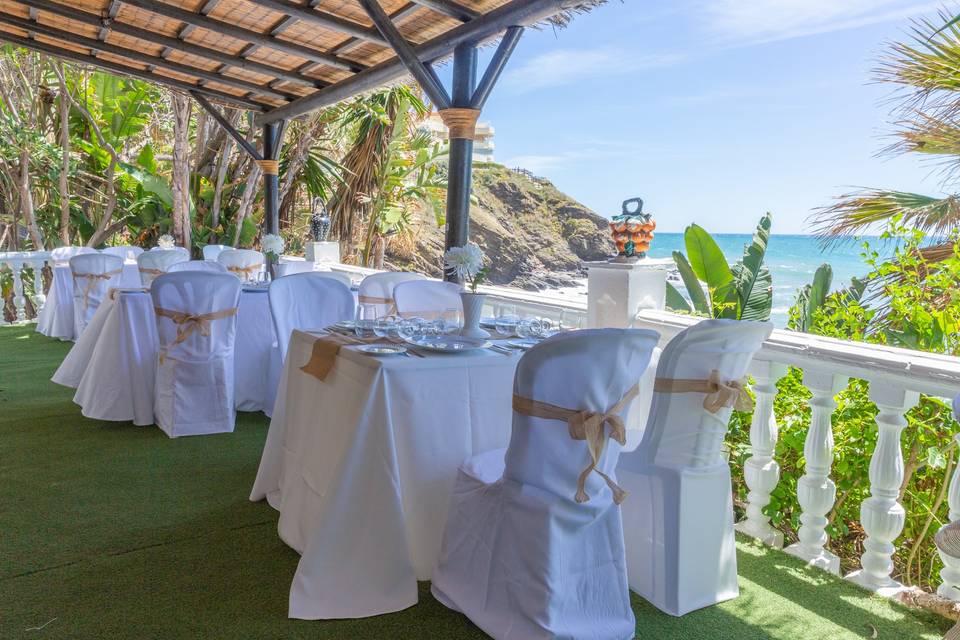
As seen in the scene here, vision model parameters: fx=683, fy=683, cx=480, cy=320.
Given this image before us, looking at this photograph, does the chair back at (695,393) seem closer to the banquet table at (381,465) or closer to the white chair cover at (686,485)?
the white chair cover at (686,485)

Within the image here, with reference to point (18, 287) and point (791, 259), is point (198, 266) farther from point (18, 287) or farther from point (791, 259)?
point (791, 259)

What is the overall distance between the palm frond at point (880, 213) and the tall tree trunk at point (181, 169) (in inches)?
299

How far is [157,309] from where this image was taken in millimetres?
3533

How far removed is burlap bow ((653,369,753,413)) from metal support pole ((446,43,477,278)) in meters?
2.82

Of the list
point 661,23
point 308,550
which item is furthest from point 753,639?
point 661,23

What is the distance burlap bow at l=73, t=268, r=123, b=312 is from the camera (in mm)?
5938

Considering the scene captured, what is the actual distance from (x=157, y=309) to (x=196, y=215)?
7.80 metres

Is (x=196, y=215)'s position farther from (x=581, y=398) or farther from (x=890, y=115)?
(x=581, y=398)

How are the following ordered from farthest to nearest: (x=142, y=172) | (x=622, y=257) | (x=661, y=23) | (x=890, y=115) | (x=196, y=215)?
1. (x=661, y=23)
2. (x=196, y=215)
3. (x=142, y=172)
4. (x=890, y=115)
5. (x=622, y=257)

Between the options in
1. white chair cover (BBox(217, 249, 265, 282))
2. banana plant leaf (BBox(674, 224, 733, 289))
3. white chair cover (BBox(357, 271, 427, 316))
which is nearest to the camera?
banana plant leaf (BBox(674, 224, 733, 289))

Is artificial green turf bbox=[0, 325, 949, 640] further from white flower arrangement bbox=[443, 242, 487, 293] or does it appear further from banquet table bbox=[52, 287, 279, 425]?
white flower arrangement bbox=[443, 242, 487, 293]

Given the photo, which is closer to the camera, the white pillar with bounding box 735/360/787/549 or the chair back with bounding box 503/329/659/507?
the chair back with bounding box 503/329/659/507

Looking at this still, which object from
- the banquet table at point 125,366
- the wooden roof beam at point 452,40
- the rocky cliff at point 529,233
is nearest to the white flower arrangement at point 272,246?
the banquet table at point 125,366

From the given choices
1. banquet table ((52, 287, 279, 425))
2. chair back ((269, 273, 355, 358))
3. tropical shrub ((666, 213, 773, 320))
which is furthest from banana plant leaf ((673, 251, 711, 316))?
banquet table ((52, 287, 279, 425))
